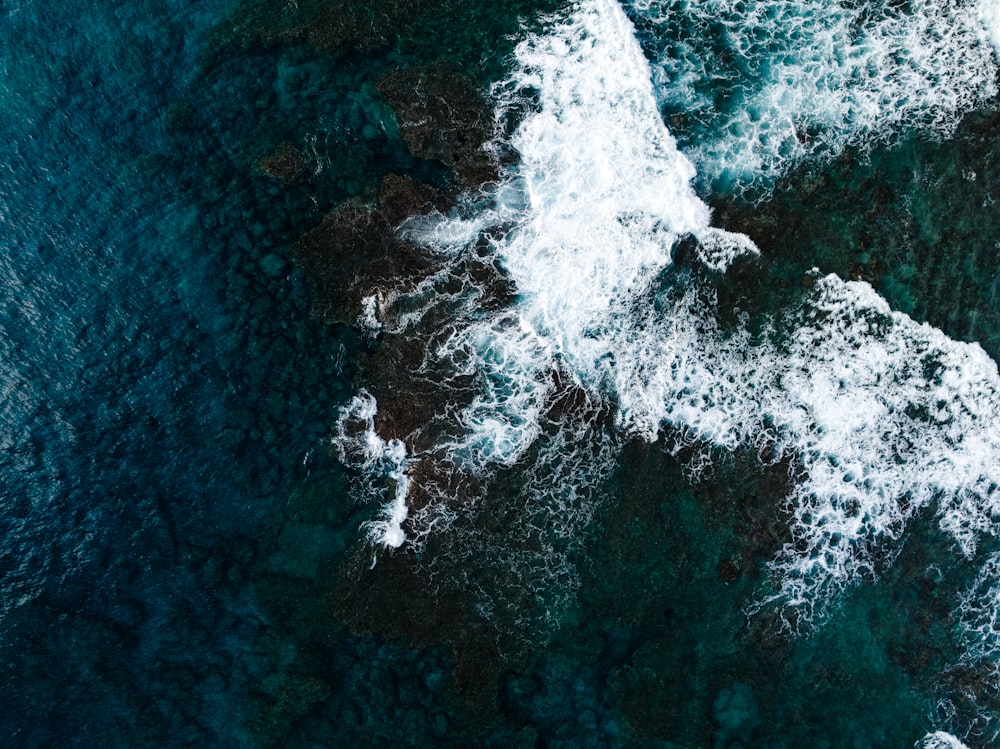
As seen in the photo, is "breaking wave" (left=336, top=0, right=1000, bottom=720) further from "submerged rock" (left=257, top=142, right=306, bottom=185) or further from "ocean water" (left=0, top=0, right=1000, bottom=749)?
"submerged rock" (left=257, top=142, right=306, bottom=185)

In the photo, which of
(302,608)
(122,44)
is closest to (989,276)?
(302,608)

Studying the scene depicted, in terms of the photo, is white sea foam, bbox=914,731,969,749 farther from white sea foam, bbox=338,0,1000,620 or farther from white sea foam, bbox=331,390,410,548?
white sea foam, bbox=331,390,410,548

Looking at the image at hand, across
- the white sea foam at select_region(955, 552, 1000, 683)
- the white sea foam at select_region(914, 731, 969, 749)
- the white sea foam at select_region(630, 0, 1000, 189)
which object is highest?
the white sea foam at select_region(630, 0, 1000, 189)

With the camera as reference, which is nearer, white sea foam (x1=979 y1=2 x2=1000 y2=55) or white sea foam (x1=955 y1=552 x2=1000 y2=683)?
white sea foam (x1=979 y1=2 x2=1000 y2=55)

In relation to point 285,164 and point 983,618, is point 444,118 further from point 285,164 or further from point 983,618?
point 983,618

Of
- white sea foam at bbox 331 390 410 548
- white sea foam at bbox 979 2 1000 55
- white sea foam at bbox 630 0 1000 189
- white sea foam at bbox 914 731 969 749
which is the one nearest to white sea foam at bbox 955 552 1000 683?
white sea foam at bbox 914 731 969 749

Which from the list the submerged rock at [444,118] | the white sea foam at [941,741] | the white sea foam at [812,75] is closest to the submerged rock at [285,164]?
the submerged rock at [444,118]

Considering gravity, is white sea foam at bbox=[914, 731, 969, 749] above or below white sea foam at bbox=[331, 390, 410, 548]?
below
